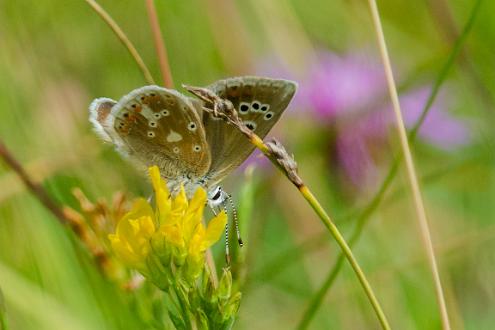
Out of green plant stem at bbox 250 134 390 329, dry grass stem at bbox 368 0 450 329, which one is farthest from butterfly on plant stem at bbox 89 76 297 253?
green plant stem at bbox 250 134 390 329

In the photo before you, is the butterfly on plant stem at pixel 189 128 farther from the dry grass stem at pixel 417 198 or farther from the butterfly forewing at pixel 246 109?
the dry grass stem at pixel 417 198

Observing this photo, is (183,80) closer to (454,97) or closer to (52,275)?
(454,97)

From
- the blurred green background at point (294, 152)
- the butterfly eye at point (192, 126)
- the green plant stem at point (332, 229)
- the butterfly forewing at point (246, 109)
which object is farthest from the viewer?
the blurred green background at point (294, 152)

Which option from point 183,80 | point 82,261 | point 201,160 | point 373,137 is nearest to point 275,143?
point 201,160

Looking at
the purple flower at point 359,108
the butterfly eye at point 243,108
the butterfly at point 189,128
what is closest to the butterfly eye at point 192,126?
the butterfly at point 189,128

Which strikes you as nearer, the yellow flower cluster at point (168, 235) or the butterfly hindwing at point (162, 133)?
the yellow flower cluster at point (168, 235)

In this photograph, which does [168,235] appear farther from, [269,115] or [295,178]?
[269,115]

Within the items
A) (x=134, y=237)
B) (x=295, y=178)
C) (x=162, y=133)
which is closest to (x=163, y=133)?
(x=162, y=133)

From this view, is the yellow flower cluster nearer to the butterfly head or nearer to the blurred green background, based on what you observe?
the blurred green background
